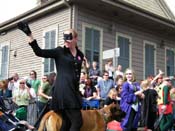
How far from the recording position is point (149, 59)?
A: 768 inches

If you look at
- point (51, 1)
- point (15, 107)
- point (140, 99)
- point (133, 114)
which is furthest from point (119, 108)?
point (51, 1)

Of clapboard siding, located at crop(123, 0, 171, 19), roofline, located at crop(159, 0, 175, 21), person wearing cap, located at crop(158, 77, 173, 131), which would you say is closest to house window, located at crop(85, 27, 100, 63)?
clapboard siding, located at crop(123, 0, 171, 19)

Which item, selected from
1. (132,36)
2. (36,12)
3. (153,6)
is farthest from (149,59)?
(36,12)

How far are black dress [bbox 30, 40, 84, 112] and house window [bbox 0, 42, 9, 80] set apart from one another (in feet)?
51.5

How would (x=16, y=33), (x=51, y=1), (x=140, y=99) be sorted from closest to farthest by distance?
(x=140, y=99) → (x=51, y=1) → (x=16, y=33)

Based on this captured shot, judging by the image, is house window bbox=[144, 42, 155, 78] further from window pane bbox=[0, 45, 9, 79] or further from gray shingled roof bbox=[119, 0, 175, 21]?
window pane bbox=[0, 45, 9, 79]

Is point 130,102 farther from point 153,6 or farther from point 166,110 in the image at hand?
point 153,6

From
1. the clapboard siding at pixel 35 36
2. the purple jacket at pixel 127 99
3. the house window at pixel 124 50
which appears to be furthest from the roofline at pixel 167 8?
the purple jacket at pixel 127 99

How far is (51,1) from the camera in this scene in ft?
53.5

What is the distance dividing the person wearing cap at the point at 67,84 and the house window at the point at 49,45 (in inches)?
464

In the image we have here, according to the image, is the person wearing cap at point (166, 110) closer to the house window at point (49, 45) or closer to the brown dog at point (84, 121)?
the brown dog at point (84, 121)

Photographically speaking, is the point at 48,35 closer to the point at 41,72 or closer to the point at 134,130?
the point at 41,72

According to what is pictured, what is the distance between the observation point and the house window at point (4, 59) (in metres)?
20.3

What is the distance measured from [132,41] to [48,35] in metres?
→ 4.14
